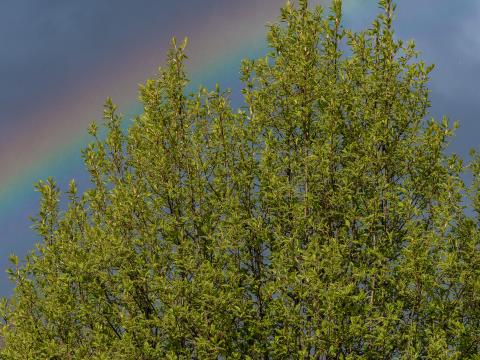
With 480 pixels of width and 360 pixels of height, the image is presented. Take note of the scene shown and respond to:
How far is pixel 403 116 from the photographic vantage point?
19.6 metres

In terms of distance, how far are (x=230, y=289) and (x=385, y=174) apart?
5.78 meters

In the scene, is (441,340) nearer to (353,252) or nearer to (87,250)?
(353,252)

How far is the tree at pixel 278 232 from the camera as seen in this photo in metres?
17.2

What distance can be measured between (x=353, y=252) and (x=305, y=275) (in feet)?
9.98

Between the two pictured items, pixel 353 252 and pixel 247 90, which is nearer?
pixel 353 252

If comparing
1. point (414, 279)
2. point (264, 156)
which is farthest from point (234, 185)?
point (414, 279)

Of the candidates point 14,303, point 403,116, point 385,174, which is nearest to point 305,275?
point 385,174

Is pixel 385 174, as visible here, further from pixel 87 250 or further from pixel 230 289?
pixel 87 250

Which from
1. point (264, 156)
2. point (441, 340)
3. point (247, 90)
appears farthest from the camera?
point (247, 90)

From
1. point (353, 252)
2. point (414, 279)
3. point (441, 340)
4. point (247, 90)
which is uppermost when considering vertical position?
point (247, 90)

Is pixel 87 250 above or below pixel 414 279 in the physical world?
above

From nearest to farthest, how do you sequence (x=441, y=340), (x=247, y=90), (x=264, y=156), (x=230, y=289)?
(x=441, y=340), (x=230, y=289), (x=264, y=156), (x=247, y=90)

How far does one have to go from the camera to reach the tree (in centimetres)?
1720

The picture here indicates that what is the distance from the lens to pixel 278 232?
1802 cm
